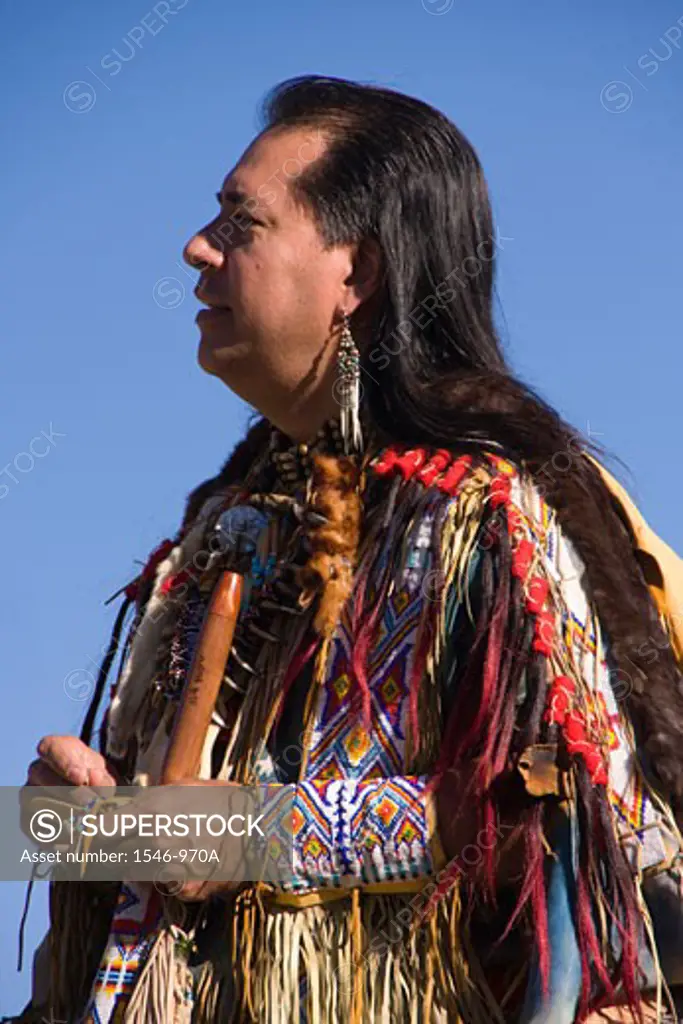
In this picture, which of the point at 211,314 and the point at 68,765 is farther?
the point at 211,314

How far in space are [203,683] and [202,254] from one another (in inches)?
28.4

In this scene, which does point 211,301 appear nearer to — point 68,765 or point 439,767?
point 68,765

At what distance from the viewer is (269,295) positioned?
341 centimetres

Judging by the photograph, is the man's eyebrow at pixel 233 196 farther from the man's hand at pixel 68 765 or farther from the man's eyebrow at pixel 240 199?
the man's hand at pixel 68 765

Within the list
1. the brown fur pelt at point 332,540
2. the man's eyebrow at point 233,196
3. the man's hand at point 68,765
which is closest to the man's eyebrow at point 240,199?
the man's eyebrow at point 233,196

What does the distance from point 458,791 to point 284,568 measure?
538 millimetres

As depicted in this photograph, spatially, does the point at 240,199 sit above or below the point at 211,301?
above

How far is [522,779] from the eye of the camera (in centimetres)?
289

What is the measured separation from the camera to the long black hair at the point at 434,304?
10.6 feet

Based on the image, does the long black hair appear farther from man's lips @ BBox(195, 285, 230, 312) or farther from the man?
man's lips @ BBox(195, 285, 230, 312)

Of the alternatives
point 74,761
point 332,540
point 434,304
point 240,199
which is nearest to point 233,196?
point 240,199

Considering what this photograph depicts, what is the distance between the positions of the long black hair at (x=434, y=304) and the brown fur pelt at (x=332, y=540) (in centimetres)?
12

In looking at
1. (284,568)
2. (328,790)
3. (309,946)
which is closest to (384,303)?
(284,568)

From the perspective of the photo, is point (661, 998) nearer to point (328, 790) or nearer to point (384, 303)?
point (328, 790)
